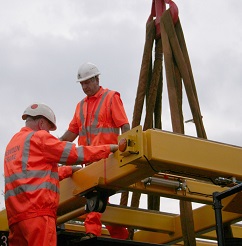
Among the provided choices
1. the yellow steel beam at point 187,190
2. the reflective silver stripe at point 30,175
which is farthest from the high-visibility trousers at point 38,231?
the yellow steel beam at point 187,190

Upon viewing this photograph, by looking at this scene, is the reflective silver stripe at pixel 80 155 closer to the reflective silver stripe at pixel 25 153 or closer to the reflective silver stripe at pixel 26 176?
the reflective silver stripe at pixel 26 176

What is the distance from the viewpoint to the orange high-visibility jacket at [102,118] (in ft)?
23.2

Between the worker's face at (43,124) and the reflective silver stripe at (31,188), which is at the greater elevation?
the worker's face at (43,124)

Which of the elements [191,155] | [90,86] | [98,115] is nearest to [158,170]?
[191,155]

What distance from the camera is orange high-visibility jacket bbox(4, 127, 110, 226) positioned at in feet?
17.6

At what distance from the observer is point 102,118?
7.12 meters

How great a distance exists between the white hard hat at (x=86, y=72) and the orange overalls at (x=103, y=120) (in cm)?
21

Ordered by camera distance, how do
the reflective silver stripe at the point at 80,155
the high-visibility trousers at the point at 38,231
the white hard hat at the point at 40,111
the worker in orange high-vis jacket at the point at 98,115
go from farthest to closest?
the worker in orange high-vis jacket at the point at 98,115 → the white hard hat at the point at 40,111 → the reflective silver stripe at the point at 80,155 → the high-visibility trousers at the point at 38,231

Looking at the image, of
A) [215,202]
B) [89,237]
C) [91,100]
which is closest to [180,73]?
[91,100]

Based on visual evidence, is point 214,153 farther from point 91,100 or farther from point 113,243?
point 91,100

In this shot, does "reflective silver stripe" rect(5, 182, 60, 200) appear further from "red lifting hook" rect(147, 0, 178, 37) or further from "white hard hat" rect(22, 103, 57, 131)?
"red lifting hook" rect(147, 0, 178, 37)

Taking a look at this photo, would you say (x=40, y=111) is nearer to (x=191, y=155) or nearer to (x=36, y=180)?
(x=36, y=180)

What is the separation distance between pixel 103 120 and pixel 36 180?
1.85 meters

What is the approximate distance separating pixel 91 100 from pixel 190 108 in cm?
118
